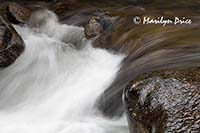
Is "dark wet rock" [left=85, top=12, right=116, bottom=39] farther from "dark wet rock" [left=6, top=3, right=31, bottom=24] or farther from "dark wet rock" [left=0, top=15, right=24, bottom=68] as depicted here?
"dark wet rock" [left=6, top=3, right=31, bottom=24]

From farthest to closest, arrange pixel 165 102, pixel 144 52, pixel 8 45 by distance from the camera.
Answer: pixel 8 45
pixel 144 52
pixel 165 102

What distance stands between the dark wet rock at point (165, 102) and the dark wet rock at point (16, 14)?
19.4 ft

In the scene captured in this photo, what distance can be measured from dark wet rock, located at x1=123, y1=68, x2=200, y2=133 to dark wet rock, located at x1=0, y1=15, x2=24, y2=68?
394 cm

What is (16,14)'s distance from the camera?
30.7 feet

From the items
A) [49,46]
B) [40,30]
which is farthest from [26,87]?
[40,30]

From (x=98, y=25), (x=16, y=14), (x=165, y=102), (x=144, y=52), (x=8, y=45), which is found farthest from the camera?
(x=16, y=14)

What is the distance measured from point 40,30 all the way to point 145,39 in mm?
2942

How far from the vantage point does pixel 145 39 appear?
23.5 ft

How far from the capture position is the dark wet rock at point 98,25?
315 inches

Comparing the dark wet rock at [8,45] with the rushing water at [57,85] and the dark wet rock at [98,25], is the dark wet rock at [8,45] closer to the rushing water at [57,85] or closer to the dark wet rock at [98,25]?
the rushing water at [57,85]

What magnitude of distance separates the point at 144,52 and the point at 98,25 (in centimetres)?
166

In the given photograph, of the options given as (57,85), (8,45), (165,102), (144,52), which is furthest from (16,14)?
(165,102)

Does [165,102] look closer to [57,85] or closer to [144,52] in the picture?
[144,52]

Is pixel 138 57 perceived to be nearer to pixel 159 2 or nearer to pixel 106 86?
pixel 106 86
